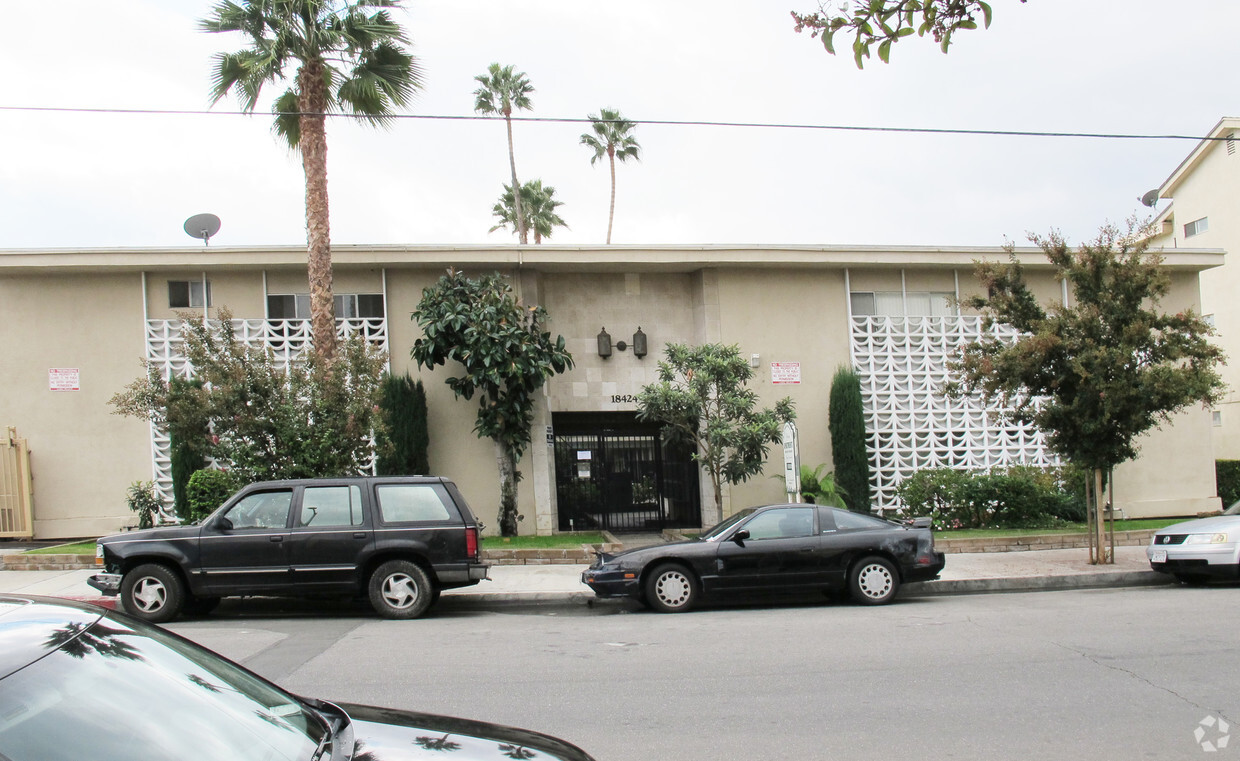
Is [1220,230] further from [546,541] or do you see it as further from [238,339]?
[238,339]

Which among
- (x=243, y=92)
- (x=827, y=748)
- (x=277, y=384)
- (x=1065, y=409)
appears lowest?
(x=827, y=748)

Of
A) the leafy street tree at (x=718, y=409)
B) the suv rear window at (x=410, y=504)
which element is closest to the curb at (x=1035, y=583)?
the leafy street tree at (x=718, y=409)

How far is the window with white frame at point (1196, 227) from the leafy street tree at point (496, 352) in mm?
24729

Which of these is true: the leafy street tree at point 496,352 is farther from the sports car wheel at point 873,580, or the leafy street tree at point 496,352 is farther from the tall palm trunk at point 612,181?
the tall palm trunk at point 612,181

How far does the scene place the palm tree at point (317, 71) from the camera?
16.3 m

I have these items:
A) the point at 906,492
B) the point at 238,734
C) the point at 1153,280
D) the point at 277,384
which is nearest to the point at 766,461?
the point at 906,492

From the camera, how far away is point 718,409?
17844mm

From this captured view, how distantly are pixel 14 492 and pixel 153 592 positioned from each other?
29.4 feet

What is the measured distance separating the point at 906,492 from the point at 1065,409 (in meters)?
5.53

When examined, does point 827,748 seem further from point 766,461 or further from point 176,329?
point 176,329

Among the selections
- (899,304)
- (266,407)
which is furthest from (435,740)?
(899,304)

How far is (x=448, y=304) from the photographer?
57.9 ft

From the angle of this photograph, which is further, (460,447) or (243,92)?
(460,447)

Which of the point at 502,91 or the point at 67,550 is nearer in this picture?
the point at 67,550
